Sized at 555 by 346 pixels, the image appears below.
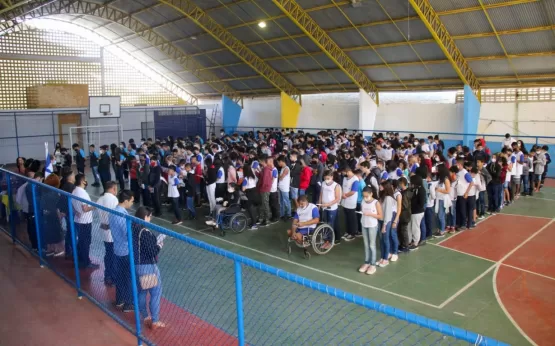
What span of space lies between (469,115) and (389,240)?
14.5 meters

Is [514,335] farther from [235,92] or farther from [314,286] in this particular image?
[235,92]

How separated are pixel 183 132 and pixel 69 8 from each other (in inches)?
381

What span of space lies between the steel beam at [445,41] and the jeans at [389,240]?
1148 centimetres

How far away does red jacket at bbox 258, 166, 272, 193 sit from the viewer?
430 inches

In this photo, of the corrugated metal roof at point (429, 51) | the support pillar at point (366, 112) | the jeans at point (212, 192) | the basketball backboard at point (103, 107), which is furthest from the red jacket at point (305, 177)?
the basketball backboard at point (103, 107)

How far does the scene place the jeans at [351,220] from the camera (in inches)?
380

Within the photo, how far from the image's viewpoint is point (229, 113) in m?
33.1

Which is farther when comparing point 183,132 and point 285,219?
point 183,132

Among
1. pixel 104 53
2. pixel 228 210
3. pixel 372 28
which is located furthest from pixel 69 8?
pixel 228 210

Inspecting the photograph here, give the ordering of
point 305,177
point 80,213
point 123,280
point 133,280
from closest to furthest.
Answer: point 133,280, point 123,280, point 80,213, point 305,177

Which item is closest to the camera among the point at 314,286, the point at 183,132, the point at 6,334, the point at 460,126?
the point at 314,286

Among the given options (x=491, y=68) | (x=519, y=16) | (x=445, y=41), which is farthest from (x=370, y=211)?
(x=491, y=68)

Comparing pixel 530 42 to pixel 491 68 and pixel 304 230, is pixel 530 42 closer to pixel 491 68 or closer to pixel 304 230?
pixel 491 68

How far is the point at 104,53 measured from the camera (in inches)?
1289
